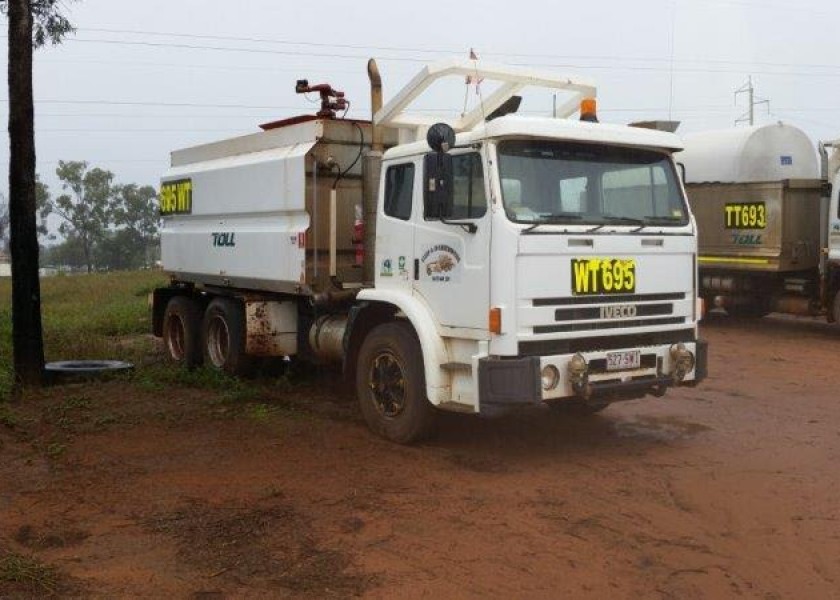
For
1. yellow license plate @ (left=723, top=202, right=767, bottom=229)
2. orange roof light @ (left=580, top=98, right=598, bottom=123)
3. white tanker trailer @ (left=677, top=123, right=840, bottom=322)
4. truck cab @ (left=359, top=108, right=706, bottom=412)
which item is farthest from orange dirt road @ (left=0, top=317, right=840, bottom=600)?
yellow license plate @ (left=723, top=202, right=767, bottom=229)

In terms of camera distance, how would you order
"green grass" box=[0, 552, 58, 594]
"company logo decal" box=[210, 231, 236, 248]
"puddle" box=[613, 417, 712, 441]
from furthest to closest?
1. "company logo decal" box=[210, 231, 236, 248]
2. "puddle" box=[613, 417, 712, 441]
3. "green grass" box=[0, 552, 58, 594]

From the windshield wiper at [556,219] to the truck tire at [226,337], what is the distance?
4.25 meters

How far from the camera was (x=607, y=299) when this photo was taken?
654 centimetres

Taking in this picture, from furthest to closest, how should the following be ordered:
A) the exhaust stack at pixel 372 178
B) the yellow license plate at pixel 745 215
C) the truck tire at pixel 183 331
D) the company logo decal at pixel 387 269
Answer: the yellow license plate at pixel 745 215
the truck tire at pixel 183 331
the exhaust stack at pixel 372 178
the company logo decal at pixel 387 269

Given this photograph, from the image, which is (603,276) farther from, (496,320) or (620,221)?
(496,320)

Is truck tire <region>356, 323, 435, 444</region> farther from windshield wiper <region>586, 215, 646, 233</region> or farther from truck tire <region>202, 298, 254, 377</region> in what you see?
truck tire <region>202, 298, 254, 377</region>

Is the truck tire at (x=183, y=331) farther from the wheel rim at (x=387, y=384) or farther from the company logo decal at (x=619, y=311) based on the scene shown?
the company logo decal at (x=619, y=311)

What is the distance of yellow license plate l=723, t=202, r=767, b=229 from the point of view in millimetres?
14695

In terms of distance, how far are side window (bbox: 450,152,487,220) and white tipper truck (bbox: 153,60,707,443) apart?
12mm

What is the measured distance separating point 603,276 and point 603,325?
0.36 meters

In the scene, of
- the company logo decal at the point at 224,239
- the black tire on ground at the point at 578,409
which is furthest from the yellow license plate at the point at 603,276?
the company logo decal at the point at 224,239

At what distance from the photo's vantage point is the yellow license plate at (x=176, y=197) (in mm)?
10605

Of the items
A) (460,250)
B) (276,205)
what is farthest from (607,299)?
(276,205)

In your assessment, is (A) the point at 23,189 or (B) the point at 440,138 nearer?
(B) the point at 440,138
